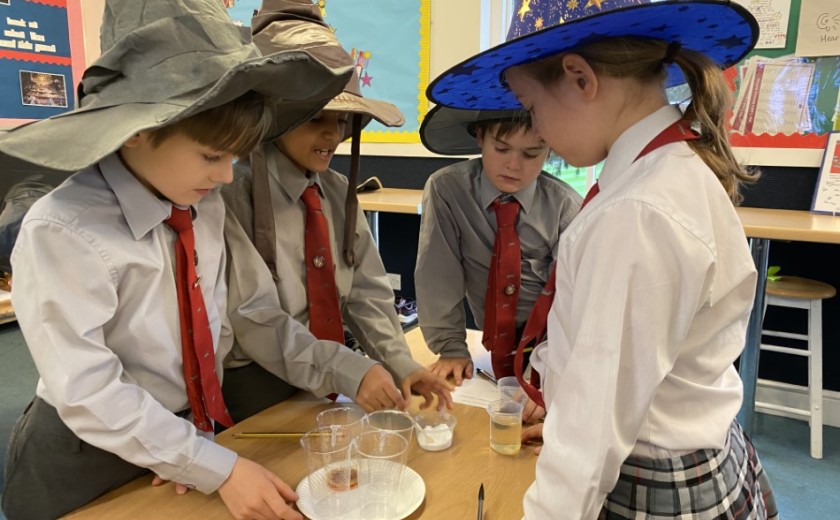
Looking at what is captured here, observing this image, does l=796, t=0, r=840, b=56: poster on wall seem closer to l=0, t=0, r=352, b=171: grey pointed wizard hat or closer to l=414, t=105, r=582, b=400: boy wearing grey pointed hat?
l=414, t=105, r=582, b=400: boy wearing grey pointed hat

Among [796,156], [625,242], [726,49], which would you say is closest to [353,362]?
[625,242]

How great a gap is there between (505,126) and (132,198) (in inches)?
Result: 34.9

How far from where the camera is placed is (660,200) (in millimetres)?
675

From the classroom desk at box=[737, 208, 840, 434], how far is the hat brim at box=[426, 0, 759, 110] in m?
1.42

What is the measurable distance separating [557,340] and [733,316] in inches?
8.9

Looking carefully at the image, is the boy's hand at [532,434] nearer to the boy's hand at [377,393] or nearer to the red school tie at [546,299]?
the red school tie at [546,299]

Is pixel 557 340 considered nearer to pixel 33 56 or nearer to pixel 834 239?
pixel 834 239

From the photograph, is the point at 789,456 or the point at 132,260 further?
the point at 789,456

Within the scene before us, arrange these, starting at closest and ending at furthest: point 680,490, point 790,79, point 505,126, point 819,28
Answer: point 680,490 → point 505,126 → point 819,28 → point 790,79

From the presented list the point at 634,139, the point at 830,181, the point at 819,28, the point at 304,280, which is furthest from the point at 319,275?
the point at 819,28

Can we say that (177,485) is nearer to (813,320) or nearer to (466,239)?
(466,239)

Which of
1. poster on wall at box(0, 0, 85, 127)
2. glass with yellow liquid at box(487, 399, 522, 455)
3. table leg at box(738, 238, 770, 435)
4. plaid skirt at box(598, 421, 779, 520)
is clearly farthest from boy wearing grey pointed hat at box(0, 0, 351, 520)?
poster on wall at box(0, 0, 85, 127)

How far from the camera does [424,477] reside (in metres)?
0.95

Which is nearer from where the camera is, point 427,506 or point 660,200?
point 660,200
